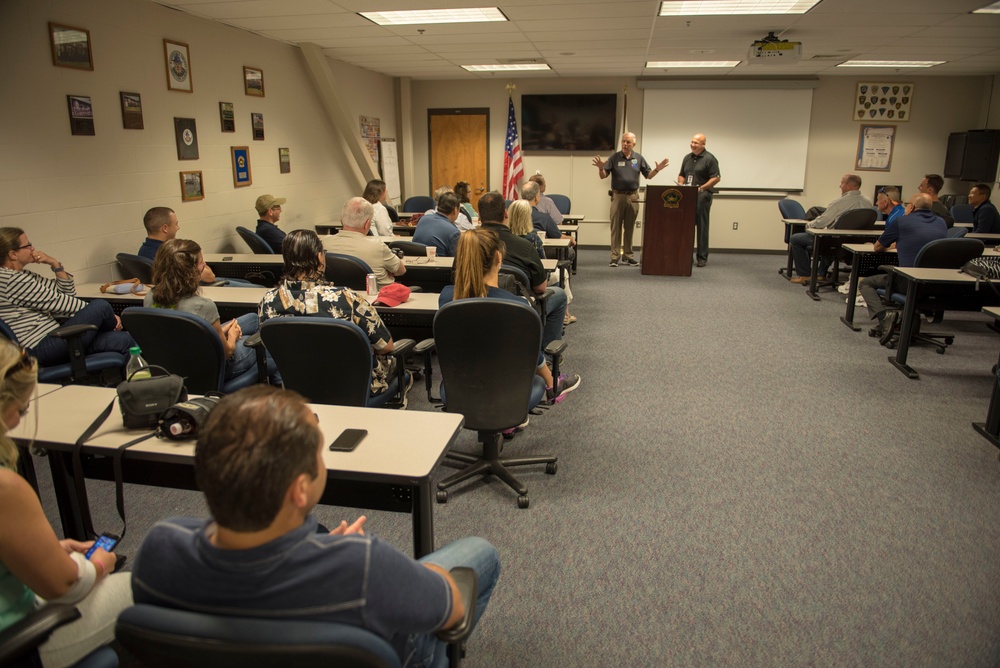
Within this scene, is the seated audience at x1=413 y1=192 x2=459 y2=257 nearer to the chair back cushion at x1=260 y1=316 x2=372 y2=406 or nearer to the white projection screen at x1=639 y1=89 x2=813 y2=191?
the chair back cushion at x1=260 y1=316 x2=372 y2=406

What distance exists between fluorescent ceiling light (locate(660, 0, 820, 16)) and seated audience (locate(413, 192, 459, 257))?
89.5 inches

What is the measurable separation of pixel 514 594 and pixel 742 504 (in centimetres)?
119

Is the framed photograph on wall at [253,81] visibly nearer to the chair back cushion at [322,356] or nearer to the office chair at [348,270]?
A: the office chair at [348,270]

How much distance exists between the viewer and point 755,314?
6.34m

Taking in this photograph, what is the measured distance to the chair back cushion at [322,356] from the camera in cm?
248

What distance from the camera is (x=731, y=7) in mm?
5301

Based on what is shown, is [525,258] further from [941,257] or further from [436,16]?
[941,257]


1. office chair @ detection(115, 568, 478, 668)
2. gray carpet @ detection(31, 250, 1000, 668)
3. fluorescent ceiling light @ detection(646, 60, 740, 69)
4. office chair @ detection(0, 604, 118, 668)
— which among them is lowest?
gray carpet @ detection(31, 250, 1000, 668)

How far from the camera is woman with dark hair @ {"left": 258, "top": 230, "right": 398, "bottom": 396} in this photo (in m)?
2.78

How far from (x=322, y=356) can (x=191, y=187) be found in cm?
389

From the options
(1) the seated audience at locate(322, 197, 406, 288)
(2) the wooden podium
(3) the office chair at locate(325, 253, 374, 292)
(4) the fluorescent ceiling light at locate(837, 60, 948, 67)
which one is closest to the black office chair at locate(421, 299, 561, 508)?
(3) the office chair at locate(325, 253, 374, 292)

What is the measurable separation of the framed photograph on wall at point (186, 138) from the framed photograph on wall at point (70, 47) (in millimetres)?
902

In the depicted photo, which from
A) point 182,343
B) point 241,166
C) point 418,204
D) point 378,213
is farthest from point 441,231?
point 418,204

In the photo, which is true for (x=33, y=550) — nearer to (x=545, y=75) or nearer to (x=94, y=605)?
(x=94, y=605)
